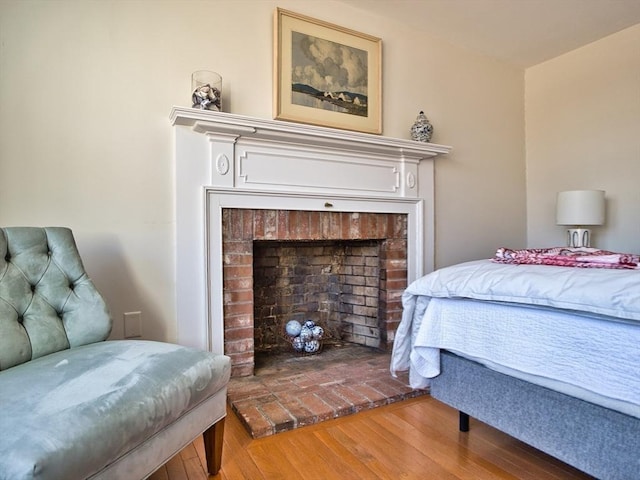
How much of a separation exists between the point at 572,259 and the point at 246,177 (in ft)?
5.32

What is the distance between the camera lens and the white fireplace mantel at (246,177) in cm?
204

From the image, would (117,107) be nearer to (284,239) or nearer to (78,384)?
(284,239)

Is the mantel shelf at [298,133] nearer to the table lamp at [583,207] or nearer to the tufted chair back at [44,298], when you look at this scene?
the tufted chair back at [44,298]

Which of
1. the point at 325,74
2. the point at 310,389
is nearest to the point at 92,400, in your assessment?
the point at 310,389

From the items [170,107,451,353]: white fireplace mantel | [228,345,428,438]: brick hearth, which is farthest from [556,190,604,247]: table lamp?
[228,345,428,438]: brick hearth

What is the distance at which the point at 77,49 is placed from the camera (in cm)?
186

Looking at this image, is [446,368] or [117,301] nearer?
[446,368]

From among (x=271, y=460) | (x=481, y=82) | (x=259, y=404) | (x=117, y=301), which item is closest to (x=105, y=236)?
(x=117, y=301)

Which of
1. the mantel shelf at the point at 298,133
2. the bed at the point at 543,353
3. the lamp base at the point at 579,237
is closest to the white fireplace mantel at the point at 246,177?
the mantel shelf at the point at 298,133

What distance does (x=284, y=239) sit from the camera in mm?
2311

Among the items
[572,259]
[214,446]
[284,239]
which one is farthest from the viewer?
[284,239]

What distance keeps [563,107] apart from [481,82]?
0.71 meters

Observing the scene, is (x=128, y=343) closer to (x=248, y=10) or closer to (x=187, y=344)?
(x=187, y=344)

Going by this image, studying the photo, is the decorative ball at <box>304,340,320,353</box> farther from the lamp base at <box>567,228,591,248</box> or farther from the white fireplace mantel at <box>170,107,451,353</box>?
the lamp base at <box>567,228,591,248</box>
